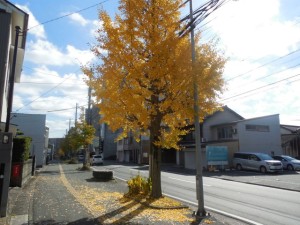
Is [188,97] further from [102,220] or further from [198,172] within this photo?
[102,220]

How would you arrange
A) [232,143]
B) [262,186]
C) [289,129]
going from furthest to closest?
[289,129] < [232,143] < [262,186]

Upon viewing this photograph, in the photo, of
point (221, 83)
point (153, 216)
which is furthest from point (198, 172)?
point (221, 83)

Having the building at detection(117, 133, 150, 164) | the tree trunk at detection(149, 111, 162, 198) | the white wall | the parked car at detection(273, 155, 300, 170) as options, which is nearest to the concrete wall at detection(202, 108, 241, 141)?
the white wall

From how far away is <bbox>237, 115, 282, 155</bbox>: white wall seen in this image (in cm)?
3725

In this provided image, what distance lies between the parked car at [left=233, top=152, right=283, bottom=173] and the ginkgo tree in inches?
801

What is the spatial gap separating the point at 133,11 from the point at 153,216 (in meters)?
7.09

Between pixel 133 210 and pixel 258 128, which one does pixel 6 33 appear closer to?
pixel 133 210

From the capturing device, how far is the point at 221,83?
34.8 feet

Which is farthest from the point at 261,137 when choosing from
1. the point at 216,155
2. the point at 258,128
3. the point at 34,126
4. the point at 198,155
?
the point at 198,155

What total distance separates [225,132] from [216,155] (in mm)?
8128

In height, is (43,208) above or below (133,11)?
below

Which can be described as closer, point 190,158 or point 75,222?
point 75,222

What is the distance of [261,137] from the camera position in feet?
128

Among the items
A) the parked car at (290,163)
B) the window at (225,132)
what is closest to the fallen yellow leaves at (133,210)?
the parked car at (290,163)
